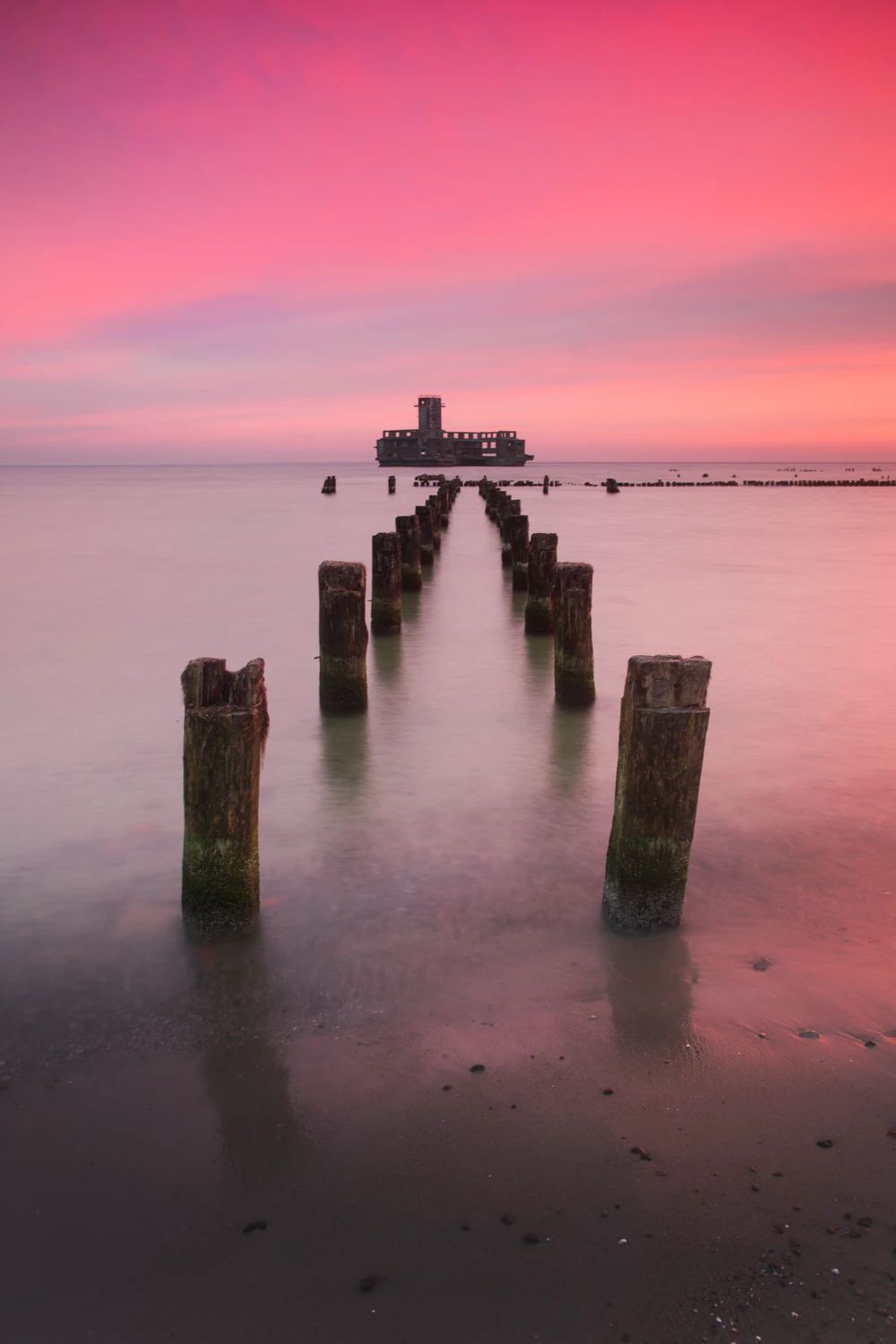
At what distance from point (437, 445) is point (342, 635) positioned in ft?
375

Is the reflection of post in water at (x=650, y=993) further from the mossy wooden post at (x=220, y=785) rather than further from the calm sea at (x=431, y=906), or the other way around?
the mossy wooden post at (x=220, y=785)

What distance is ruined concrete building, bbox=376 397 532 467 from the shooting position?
389ft

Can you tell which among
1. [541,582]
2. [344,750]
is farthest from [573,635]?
[541,582]

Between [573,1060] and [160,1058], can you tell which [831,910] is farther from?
[160,1058]

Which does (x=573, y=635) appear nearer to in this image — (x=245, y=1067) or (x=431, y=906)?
(x=431, y=906)

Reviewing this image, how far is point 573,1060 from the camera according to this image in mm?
3578

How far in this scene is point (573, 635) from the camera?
8969 mm

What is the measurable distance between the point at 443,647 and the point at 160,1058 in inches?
355

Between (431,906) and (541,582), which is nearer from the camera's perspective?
(431,906)

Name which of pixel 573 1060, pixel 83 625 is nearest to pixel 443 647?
pixel 83 625

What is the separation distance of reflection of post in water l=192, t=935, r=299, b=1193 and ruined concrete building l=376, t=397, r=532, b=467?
11790 centimetres

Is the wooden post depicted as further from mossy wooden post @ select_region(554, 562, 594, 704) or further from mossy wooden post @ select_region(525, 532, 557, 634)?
mossy wooden post @ select_region(554, 562, 594, 704)

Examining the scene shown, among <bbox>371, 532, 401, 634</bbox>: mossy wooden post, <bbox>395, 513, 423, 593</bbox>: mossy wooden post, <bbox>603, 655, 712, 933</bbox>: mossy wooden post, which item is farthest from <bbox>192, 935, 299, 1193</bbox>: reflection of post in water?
<bbox>395, 513, 423, 593</bbox>: mossy wooden post

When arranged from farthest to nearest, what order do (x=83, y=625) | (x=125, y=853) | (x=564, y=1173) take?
1. (x=83, y=625)
2. (x=125, y=853)
3. (x=564, y=1173)
